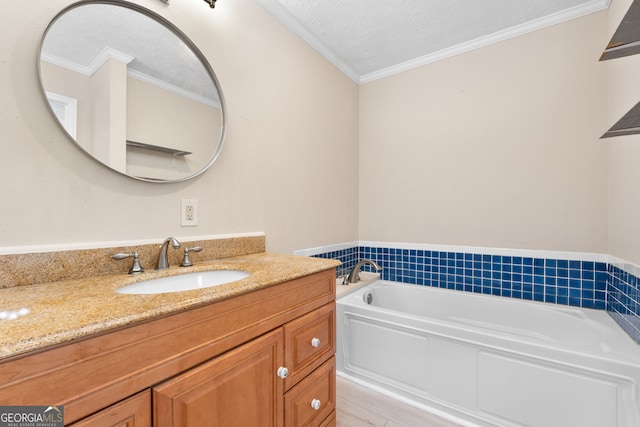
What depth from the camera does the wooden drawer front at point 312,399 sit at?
1025 millimetres

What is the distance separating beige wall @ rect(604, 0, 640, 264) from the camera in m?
1.38

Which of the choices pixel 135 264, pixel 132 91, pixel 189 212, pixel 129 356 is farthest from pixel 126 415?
pixel 132 91

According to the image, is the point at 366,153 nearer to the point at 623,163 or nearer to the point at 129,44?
the point at 623,163

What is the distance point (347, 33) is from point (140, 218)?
1900 millimetres

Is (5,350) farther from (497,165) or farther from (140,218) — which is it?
(497,165)

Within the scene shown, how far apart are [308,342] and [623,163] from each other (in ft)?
6.52

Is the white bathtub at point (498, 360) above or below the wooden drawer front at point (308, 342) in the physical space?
Answer: below

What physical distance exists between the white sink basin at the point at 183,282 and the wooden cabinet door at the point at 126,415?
0.42 meters

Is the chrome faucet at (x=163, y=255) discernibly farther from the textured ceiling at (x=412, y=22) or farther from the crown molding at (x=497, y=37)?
the crown molding at (x=497, y=37)

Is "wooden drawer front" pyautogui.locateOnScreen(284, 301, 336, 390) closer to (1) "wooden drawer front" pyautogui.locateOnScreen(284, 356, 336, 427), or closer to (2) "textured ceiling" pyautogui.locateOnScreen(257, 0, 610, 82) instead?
(1) "wooden drawer front" pyautogui.locateOnScreen(284, 356, 336, 427)

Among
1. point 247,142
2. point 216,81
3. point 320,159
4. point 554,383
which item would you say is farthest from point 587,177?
point 216,81

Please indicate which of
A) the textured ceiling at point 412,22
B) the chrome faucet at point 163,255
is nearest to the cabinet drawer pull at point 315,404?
the chrome faucet at point 163,255

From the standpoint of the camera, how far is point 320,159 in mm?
2227

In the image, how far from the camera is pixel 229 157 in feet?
4.99
